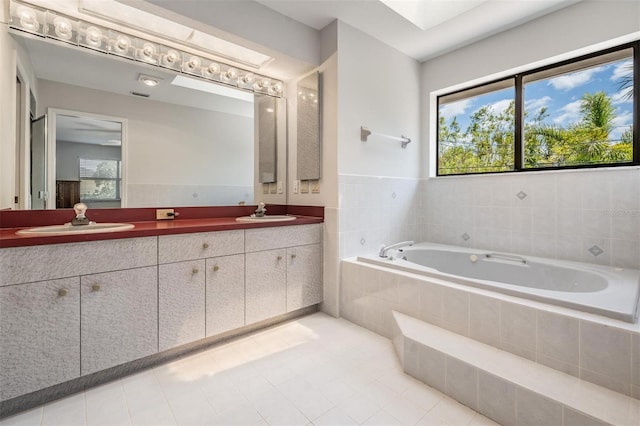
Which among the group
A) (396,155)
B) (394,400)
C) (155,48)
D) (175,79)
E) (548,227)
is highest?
(155,48)

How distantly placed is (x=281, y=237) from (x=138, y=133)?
1202mm

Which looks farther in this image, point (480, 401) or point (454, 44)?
point (454, 44)

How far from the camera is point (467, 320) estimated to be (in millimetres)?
1620

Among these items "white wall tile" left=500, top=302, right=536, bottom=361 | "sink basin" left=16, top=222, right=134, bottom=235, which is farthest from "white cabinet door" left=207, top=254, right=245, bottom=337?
"white wall tile" left=500, top=302, right=536, bottom=361

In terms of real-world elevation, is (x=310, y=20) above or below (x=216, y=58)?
above

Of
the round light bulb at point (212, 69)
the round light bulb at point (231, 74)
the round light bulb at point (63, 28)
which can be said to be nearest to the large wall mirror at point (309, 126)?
the round light bulb at point (231, 74)

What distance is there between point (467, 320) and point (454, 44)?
2.45m

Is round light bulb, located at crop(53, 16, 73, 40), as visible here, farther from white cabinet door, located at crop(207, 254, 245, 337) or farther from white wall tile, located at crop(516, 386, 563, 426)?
white wall tile, located at crop(516, 386, 563, 426)

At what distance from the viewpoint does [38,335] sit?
1309 mm

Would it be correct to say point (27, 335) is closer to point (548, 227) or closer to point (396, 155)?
point (396, 155)

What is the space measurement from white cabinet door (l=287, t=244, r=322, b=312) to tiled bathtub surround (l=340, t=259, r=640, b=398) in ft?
1.26

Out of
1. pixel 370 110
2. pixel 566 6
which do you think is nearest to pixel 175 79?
pixel 370 110

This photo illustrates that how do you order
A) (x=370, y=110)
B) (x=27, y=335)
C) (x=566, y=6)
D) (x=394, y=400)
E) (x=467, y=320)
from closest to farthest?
(x=27, y=335) < (x=394, y=400) < (x=467, y=320) < (x=566, y=6) < (x=370, y=110)

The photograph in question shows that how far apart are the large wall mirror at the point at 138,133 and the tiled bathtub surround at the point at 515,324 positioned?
1.42 m
